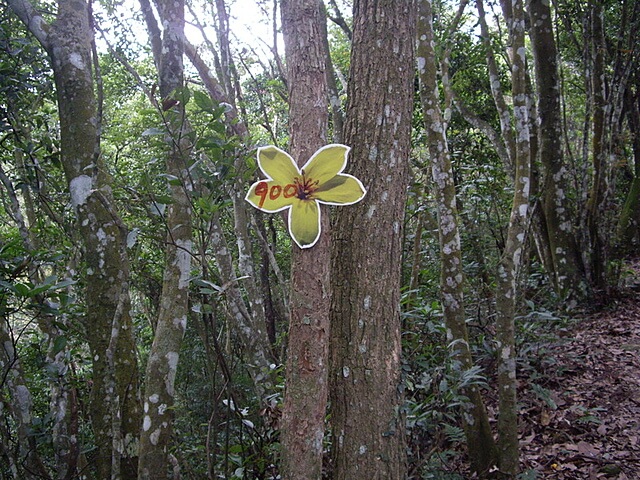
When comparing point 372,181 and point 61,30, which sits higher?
point 61,30

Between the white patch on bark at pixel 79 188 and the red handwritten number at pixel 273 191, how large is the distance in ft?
4.63

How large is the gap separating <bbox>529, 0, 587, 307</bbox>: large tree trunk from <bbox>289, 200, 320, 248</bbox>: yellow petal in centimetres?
493

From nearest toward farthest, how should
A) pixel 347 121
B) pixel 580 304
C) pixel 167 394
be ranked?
pixel 347 121 → pixel 167 394 → pixel 580 304

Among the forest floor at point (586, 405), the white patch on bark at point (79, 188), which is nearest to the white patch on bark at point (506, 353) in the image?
the forest floor at point (586, 405)

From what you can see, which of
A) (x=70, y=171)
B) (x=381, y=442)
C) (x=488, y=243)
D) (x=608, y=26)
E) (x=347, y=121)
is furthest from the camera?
(x=608, y=26)

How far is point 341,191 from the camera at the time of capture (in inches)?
76.0

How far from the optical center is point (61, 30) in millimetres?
3027

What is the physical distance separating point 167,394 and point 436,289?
3.05 m

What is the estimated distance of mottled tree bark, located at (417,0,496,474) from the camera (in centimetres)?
306

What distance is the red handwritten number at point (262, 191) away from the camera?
1888 mm

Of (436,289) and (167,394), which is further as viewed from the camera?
(436,289)

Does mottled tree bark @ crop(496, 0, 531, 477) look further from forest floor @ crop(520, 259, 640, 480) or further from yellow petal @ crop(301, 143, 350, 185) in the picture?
yellow petal @ crop(301, 143, 350, 185)

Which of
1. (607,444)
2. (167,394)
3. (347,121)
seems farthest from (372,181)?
(607,444)

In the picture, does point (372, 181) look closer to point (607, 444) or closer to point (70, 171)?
point (70, 171)
